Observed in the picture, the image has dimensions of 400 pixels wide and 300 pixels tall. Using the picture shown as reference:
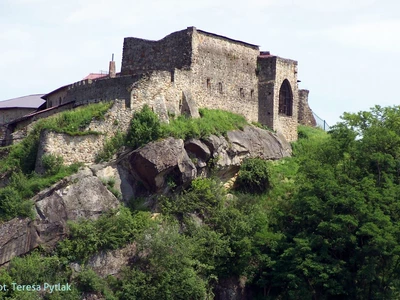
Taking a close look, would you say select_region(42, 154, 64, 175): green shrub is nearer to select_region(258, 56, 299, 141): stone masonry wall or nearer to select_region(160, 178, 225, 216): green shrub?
select_region(160, 178, 225, 216): green shrub

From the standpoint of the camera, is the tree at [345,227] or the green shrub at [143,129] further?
the green shrub at [143,129]

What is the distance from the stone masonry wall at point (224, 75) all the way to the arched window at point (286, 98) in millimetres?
2193

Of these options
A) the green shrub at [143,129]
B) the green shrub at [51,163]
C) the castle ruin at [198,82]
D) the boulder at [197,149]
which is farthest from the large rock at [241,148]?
the green shrub at [51,163]

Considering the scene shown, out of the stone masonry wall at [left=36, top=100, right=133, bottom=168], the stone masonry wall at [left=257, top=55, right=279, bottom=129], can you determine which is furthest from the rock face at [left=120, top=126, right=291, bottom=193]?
the stone masonry wall at [left=257, top=55, right=279, bottom=129]

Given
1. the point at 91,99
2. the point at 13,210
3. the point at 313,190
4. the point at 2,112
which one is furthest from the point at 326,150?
the point at 2,112

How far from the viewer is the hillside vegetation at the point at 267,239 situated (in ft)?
169

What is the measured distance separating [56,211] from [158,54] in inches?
498

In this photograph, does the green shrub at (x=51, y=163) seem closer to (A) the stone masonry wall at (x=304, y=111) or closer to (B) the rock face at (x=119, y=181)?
(B) the rock face at (x=119, y=181)

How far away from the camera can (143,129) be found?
56094 mm

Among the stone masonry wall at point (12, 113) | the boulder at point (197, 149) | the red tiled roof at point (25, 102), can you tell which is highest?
the red tiled roof at point (25, 102)

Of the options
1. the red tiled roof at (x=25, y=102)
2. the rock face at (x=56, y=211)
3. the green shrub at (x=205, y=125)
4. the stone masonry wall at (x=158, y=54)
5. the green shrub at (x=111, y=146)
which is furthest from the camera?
the red tiled roof at (x=25, y=102)

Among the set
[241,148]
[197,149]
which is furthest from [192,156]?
[241,148]

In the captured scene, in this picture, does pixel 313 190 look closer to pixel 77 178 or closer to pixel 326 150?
pixel 326 150

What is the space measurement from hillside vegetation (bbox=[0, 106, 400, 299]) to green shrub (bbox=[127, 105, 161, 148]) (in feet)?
0.19
